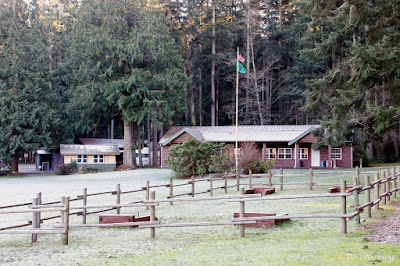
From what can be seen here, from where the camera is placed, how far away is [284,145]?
42.2m

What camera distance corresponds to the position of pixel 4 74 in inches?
1801

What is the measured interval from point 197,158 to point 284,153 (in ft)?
43.5

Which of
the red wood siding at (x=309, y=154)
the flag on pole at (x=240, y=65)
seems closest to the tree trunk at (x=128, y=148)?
the red wood siding at (x=309, y=154)

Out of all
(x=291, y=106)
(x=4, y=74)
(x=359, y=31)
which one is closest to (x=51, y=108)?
(x=4, y=74)

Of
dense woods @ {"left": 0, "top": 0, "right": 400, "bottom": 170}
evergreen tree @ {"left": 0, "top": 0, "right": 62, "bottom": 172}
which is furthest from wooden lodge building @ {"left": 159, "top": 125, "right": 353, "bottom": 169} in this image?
evergreen tree @ {"left": 0, "top": 0, "right": 62, "bottom": 172}

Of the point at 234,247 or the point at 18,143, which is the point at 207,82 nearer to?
the point at 18,143

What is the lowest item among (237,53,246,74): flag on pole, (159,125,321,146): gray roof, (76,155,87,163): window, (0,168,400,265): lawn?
(0,168,400,265): lawn

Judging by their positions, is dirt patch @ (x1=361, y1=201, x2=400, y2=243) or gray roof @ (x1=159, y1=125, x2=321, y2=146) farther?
gray roof @ (x1=159, y1=125, x2=321, y2=146)

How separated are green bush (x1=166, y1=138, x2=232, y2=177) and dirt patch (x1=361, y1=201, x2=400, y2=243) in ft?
66.2

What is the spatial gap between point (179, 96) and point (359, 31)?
26976 mm

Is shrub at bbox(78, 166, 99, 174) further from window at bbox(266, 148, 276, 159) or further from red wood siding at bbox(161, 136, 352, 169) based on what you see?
window at bbox(266, 148, 276, 159)

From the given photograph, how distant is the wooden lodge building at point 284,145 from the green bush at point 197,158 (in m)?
7.44

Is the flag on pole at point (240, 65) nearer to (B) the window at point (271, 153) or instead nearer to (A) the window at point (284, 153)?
(B) the window at point (271, 153)

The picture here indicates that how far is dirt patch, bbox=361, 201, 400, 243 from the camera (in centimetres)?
834
